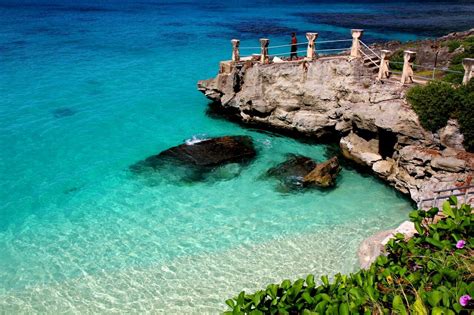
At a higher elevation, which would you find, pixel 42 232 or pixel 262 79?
pixel 262 79

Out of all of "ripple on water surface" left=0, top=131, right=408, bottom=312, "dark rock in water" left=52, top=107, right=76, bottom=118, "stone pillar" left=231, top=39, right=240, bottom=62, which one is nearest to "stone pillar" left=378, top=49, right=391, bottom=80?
"ripple on water surface" left=0, top=131, right=408, bottom=312

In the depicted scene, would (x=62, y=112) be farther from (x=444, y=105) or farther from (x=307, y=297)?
(x=307, y=297)

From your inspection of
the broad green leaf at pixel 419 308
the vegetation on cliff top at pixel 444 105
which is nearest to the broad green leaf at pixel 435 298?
the broad green leaf at pixel 419 308

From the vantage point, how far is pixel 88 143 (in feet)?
83.8

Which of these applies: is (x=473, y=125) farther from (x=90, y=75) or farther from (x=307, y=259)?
(x=90, y=75)

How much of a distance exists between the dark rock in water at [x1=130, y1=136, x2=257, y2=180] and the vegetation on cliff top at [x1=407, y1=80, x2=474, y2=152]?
853 cm

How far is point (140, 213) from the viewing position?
18.1 metres

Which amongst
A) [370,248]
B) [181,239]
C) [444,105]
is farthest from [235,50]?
[370,248]

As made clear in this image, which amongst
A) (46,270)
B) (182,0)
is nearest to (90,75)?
(46,270)

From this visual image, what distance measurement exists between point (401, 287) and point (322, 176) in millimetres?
12505

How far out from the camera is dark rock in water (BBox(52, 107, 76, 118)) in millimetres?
29966

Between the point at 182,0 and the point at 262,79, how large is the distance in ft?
343

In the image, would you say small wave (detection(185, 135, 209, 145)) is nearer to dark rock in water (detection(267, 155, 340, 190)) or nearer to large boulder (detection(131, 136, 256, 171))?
large boulder (detection(131, 136, 256, 171))

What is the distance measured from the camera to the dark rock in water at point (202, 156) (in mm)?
21766
